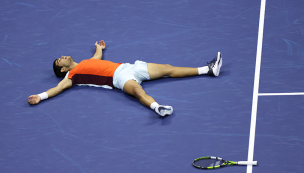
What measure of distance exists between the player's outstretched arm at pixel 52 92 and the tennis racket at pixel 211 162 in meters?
2.78

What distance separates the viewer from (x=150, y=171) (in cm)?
488

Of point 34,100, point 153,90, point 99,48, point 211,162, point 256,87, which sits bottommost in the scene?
point 211,162

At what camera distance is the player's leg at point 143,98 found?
5531mm

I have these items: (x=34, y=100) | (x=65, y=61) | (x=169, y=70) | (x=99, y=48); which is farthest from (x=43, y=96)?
(x=169, y=70)

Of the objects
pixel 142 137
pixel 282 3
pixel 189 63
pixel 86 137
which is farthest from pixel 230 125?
pixel 282 3

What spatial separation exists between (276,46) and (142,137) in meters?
3.21

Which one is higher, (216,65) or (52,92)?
(216,65)

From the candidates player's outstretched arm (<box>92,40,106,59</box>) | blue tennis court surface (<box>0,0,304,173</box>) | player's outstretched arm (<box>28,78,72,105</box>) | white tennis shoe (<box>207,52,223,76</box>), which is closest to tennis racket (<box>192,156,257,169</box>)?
blue tennis court surface (<box>0,0,304,173</box>)

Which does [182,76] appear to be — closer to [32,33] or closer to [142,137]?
[142,137]

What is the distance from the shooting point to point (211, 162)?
15.9ft

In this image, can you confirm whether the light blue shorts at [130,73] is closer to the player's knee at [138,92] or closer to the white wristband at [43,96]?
the player's knee at [138,92]

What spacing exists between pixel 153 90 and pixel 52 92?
5.69 feet

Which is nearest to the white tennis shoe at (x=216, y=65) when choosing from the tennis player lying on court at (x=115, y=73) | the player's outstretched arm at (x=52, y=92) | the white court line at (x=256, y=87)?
the tennis player lying on court at (x=115, y=73)

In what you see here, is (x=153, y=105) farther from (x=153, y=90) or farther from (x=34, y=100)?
(x=34, y=100)
